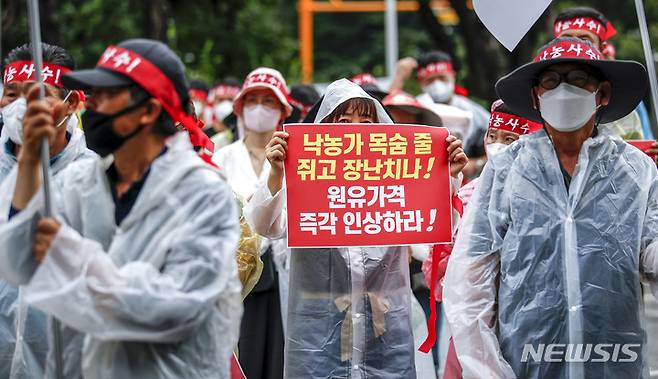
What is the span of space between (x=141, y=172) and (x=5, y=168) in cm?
155

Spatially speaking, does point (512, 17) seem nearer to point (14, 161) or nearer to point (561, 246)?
point (561, 246)

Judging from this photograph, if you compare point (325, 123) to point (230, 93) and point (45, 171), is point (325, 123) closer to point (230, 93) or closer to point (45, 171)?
point (45, 171)

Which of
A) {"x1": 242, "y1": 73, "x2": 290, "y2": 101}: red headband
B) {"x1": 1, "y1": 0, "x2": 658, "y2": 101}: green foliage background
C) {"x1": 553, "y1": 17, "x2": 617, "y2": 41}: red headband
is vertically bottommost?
{"x1": 242, "y1": 73, "x2": 290, "y2": 101}: red headband

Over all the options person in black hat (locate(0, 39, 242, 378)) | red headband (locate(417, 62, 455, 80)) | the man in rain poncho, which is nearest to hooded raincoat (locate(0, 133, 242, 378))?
person in black hat (locate(0, 39, 242, 378))

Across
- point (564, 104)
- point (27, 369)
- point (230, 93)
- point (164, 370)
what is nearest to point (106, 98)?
point (164, 370)

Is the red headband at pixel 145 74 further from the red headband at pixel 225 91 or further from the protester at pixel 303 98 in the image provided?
the red headband at pixel 225 91

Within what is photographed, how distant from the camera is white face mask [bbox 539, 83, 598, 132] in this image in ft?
17.4

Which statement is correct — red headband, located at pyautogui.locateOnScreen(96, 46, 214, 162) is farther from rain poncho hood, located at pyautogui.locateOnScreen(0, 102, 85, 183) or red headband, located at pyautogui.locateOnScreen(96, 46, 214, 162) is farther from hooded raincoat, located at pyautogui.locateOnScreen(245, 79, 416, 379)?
hooded raincoat, located at pyautogui.locateOnScreen(245, 79, 416, 379)

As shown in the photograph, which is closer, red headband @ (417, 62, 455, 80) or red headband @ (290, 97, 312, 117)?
red headband @ (290, 97, 312, 117)

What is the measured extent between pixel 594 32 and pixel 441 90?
352cm

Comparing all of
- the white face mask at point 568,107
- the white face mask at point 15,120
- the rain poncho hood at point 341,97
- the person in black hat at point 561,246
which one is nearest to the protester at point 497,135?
the rain poncho hood at point 341,97

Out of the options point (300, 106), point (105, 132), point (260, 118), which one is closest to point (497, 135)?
point (260, 118)

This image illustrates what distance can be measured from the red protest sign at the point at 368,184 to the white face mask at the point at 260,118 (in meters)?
2.37

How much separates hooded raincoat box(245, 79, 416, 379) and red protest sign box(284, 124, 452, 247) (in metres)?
0.13
